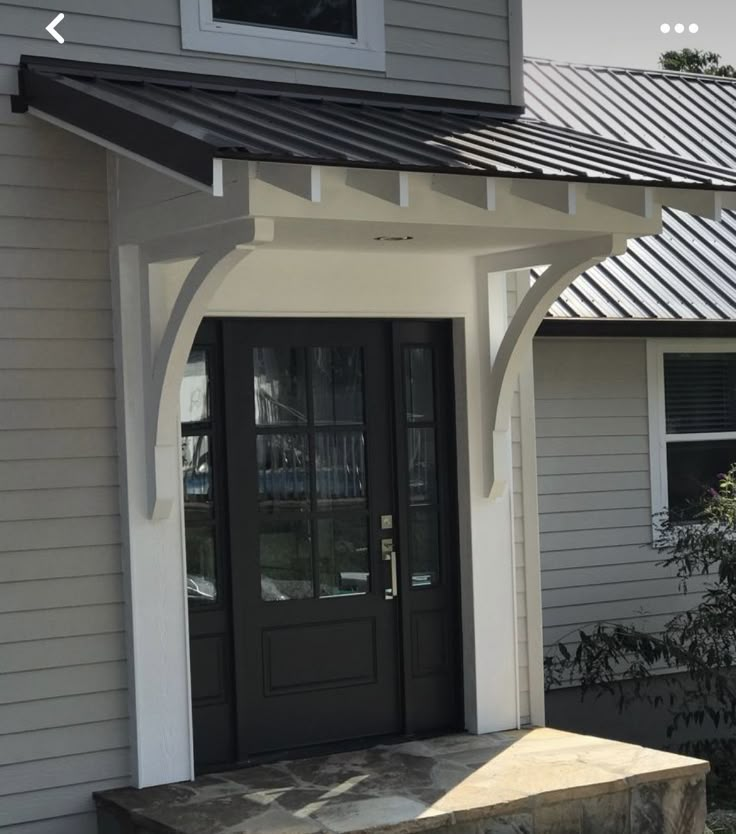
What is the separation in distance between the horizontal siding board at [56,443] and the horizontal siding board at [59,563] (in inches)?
15.4

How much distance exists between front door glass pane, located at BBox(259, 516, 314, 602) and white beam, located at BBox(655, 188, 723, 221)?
2.15 metres

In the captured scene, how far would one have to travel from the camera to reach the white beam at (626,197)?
585cm

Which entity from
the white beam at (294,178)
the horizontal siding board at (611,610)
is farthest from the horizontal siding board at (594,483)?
the white beam at (294,178)

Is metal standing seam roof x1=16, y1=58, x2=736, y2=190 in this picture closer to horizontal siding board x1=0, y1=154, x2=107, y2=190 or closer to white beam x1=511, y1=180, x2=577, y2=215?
white beam x1=511, y1=180, x2=577, y2=215

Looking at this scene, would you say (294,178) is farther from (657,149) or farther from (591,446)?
(657,149)

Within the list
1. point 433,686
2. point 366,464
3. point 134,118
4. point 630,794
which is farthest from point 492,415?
point 134,118

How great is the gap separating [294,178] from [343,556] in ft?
7.31

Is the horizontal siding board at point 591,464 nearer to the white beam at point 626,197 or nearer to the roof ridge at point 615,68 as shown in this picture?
the white beam at point 626,197

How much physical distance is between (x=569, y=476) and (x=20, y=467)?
155 inches

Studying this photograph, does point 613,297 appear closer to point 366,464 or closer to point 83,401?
point 366,464

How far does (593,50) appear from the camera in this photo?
35031 mm

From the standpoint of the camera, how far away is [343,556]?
22.0 ft

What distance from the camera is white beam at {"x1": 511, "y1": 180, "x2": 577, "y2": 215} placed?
5.67 meters

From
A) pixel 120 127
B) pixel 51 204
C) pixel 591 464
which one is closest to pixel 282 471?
pixel 51 204
